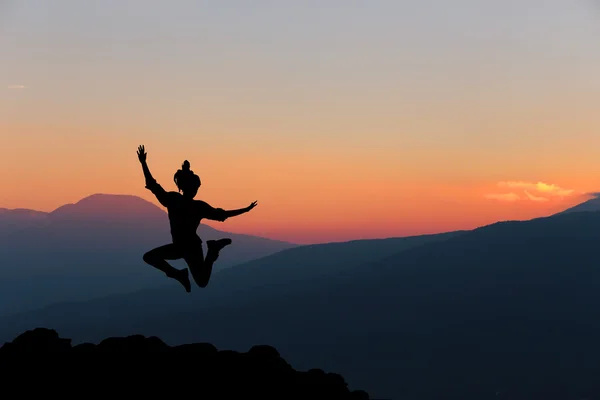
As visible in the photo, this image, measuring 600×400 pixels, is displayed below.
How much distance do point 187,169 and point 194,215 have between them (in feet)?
4.08

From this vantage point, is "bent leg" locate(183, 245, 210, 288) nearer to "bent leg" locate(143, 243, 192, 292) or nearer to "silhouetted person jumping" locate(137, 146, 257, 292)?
"silhouetted person jumping" locate(137, 146, 257, 292)

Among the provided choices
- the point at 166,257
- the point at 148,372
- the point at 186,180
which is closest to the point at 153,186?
the point at 186,180

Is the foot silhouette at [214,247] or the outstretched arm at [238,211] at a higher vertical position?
the outstretched arm at [238,211]

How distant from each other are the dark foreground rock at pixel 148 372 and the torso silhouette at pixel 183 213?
377 cm

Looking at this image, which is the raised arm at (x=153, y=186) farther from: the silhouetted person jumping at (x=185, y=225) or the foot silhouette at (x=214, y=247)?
the foot silhouette at (x=214, y=247)

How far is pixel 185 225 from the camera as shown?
17.5 meters

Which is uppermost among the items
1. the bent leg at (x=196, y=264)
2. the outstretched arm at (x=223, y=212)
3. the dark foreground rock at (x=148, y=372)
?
the outstretched arm at (x=223, y=212)

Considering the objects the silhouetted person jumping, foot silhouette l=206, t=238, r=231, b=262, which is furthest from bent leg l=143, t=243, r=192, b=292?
foot silhouette l=206, t=238, r=231, b=262

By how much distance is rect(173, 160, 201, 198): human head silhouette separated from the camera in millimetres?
17125

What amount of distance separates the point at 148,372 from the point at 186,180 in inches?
211

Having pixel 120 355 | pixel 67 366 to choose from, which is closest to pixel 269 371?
pixel 120 355

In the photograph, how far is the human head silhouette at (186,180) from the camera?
17.1 meters

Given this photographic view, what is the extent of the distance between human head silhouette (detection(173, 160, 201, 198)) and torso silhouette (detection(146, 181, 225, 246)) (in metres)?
0.19

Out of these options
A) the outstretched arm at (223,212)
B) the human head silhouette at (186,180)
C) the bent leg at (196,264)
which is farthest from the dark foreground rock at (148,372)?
the human head silhouette at (186,180)
